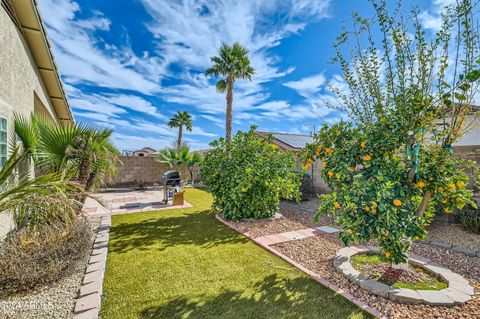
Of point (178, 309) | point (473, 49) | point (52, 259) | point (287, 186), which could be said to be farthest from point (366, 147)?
point (52, 259)

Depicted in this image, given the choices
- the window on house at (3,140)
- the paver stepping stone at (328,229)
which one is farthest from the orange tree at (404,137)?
the window on house at (3,140)

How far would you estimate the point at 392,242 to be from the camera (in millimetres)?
3098

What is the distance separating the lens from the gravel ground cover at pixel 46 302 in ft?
8.93

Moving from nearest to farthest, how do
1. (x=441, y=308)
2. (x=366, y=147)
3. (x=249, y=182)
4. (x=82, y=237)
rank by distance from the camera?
(x=441, y=308) → (x=366, y=147) → (x=82, y=237) → (x=249, y=182)

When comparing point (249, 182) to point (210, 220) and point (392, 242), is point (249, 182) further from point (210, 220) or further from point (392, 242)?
point (392, 242)

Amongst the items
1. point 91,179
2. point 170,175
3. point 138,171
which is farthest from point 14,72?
point 138,171

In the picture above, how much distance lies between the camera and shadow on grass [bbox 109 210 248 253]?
5.34 metres

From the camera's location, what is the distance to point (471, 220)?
5699mm

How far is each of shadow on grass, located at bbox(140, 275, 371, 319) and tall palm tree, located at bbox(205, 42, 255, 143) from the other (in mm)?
14291

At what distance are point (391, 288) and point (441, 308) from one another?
55cm

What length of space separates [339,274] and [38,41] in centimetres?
1003

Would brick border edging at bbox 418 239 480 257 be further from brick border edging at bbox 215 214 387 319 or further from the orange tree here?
brick border edging at bbox 215 214 387 319

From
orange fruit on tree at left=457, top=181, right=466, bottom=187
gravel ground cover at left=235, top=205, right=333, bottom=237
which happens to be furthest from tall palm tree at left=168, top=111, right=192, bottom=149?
orange fruit on tree at left=457, top=181, right=466, bottom=187

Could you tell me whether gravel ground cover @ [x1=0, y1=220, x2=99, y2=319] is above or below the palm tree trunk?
below
